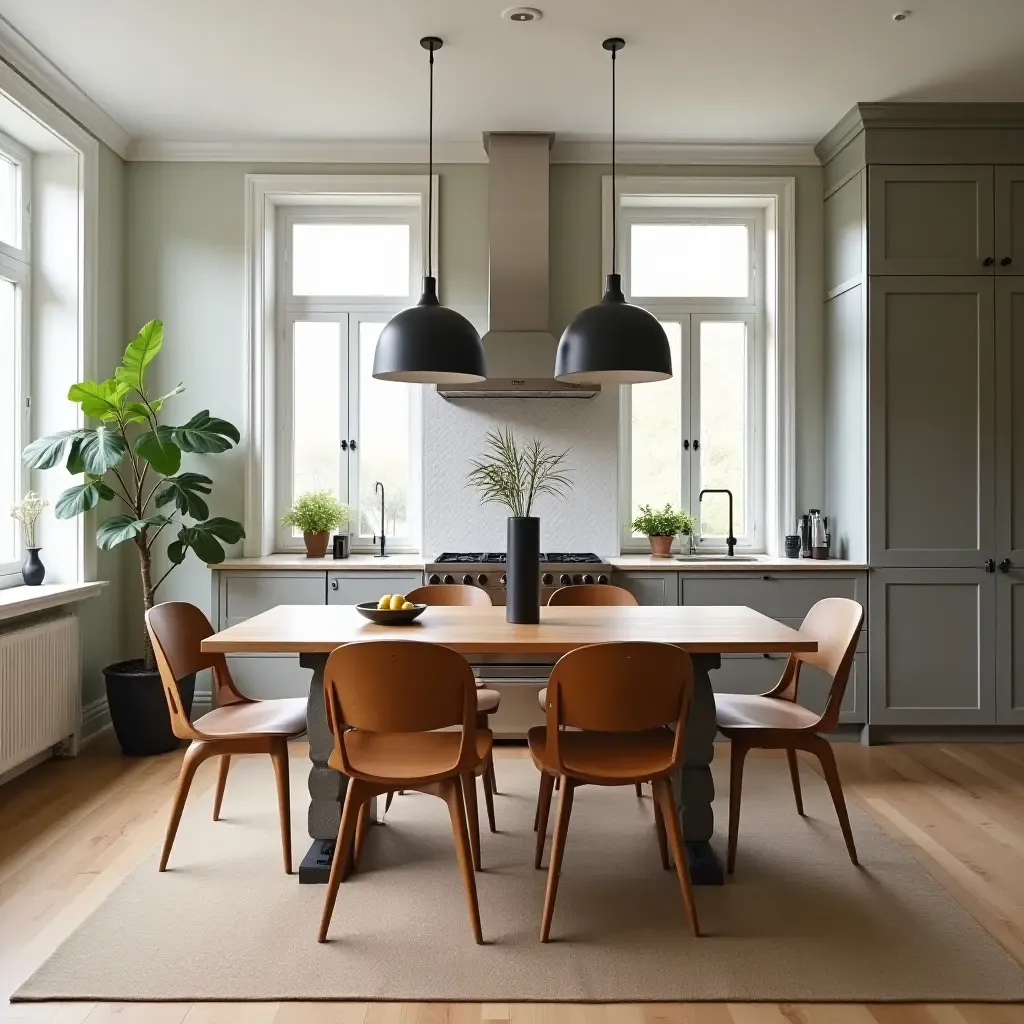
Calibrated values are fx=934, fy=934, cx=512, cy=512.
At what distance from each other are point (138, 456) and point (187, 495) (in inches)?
11.4

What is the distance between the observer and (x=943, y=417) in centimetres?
454

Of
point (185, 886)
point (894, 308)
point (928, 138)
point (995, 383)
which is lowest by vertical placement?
point (185, 886)

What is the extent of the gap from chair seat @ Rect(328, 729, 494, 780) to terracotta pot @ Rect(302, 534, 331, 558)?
214 cm

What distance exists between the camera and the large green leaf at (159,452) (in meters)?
4.28

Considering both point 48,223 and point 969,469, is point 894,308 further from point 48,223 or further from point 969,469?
point 48,223

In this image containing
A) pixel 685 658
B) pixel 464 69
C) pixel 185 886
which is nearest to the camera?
pixel 685 658

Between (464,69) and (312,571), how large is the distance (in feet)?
7.99

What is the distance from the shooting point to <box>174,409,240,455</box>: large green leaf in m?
4.50

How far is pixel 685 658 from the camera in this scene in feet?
8.27

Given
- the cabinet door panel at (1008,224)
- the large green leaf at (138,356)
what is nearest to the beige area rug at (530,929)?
the large green leaf at (138,356)

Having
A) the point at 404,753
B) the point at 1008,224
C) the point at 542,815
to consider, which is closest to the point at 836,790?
the point at 542,815

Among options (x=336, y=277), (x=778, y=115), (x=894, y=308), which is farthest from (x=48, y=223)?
(x=894, y=308)

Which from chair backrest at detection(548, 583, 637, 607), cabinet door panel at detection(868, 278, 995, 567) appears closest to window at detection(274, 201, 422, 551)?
chair backrest at detection(548, 583, 637, 607)

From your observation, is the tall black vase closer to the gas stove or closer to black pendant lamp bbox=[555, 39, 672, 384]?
black pendant lamp bbox=[555, 39, 672, 384]
